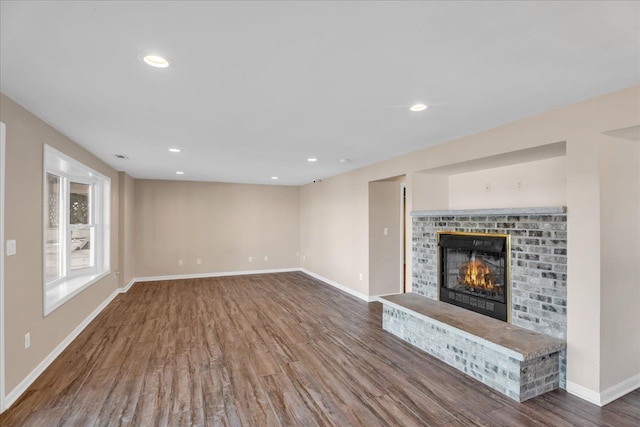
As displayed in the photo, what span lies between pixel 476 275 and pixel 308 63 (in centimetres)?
300

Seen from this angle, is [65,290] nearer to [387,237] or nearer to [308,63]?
[308,63]

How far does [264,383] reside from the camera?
268cm

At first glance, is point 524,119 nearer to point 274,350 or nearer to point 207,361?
point 274,350

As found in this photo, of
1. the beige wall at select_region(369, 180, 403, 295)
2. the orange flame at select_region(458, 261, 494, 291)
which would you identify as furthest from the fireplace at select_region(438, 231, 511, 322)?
the beige wall at select_region(369, 180, 403, 295)

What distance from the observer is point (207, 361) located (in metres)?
3.08

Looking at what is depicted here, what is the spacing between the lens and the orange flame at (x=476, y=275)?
3379 mm

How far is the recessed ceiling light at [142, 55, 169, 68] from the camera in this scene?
5.77 ft

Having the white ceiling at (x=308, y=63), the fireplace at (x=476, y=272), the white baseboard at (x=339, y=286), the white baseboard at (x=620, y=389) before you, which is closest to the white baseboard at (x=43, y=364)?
the white ceiling at (x=308, y=63)

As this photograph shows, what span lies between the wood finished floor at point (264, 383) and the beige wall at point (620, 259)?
321 mm

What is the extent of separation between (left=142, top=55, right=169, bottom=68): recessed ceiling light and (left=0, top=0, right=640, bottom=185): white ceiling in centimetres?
5

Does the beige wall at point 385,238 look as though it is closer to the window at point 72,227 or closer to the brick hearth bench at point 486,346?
the brick hearth bench at point 486,346

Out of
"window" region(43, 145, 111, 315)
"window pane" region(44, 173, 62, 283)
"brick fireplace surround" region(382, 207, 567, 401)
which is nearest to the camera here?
"brick fireplace surround" region(382, 207, 567, 401)

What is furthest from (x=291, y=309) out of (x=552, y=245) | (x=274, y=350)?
(x=552, y=245)

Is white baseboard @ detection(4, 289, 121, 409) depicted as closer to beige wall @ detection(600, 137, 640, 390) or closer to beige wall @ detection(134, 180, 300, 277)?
beige wall @ detection(134, 180, 300, 277)
